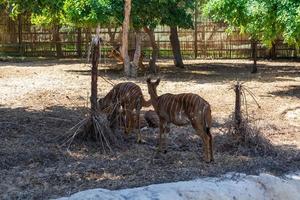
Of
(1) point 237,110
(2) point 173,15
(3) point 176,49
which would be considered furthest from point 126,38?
(1) point 237,110

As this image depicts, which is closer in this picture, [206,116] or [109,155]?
[206,116]

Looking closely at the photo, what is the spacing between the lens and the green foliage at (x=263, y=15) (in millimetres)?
11828

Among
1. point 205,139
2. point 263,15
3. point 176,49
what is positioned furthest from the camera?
point 176,49

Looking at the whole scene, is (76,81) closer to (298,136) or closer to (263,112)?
(263,112)

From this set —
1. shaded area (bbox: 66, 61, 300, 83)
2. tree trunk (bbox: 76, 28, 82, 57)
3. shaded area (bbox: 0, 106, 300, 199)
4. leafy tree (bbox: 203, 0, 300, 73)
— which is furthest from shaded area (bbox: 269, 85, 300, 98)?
tree trunk (bbox: 76, 28, 82, 57)

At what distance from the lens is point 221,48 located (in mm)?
26469

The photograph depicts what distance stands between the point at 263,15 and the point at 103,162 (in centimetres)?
678

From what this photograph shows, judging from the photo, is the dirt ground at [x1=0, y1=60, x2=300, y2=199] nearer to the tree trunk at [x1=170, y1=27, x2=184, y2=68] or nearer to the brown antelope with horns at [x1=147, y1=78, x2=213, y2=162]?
the brown antelope with horns at [x1=147, y1=78, x2=213, y2=162]

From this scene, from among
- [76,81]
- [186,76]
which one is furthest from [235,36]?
[76,81]

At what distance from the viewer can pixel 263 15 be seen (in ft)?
40.9

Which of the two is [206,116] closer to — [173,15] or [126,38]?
[126,38]

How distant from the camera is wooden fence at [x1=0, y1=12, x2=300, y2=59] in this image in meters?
26.2

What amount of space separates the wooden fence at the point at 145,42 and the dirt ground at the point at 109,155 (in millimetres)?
11556

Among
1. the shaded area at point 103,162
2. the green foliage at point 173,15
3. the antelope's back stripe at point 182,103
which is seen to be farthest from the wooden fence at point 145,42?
the antelope's back stripe at point 182,103
